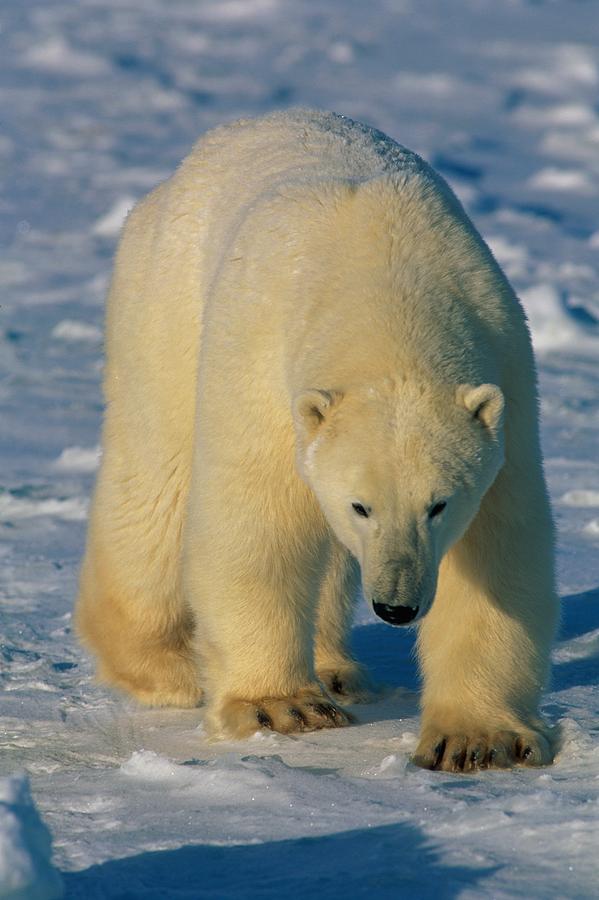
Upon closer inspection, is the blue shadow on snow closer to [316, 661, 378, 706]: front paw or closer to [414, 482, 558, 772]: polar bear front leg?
[414, 482, 558, 772]: polar bear front leg

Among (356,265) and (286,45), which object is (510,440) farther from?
(286,45)

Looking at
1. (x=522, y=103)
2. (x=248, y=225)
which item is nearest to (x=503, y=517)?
(x=248, y=225)

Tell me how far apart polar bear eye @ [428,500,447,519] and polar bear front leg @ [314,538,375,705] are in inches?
44.1

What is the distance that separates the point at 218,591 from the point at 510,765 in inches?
33.3

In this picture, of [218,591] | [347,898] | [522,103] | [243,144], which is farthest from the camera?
[522,103]

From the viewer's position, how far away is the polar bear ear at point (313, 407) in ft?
10.4

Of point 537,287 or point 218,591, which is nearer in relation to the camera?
point 218,591

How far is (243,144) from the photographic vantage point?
4227mm

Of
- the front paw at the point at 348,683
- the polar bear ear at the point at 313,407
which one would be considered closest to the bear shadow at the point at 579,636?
the front paw at the point at 348,683

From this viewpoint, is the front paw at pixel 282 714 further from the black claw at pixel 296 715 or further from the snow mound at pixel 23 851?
the snow mound at pixel 23 851

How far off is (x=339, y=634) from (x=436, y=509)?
142 cm

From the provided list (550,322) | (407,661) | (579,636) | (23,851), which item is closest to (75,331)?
(550,322)

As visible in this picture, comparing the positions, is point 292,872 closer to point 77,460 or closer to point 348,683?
point 348,683

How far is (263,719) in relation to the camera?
12.0 ft
